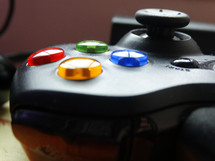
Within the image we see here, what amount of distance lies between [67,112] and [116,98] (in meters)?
0.04

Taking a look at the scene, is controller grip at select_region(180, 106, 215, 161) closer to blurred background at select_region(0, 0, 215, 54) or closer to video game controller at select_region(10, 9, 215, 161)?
video game controller at select_region(10, 9, 215, 161)

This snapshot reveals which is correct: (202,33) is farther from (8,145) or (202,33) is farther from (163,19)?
(8,145)

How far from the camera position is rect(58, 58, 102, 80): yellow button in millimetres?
255

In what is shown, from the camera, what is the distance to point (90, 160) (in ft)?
0.75

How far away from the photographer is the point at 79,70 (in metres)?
0.26

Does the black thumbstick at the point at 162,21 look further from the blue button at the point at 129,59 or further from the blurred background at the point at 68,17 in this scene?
the blurred background at the point at 68,17

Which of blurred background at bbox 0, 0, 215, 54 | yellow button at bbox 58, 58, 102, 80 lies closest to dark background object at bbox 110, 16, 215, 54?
blurred background at bbox 0, 0, 215, 54

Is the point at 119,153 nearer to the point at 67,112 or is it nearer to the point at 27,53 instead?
the point at 67,112

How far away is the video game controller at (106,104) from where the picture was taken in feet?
0.70

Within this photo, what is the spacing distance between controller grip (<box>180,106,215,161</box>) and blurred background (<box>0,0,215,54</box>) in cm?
38

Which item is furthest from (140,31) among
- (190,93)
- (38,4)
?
(38,4)

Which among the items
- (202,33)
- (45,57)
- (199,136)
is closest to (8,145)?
(45,57)

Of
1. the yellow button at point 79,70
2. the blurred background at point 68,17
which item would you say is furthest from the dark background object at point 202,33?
the yellow button at point 79,70

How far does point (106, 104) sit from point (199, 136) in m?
0.08
